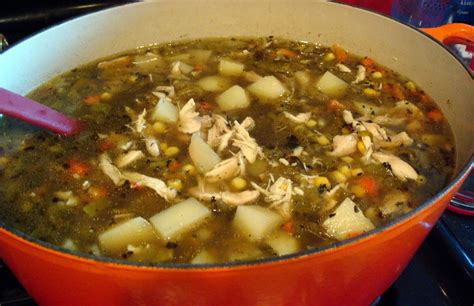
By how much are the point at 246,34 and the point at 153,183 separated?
1.14m

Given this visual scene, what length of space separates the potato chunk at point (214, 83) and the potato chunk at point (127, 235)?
→ 0.79 m

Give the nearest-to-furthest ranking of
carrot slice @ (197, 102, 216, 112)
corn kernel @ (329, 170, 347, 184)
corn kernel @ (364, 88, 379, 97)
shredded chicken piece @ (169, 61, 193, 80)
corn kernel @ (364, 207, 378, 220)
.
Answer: corn kernel @ (364, 207, 378, 220) → corn kernel @ (329, 170, 347, 184) → carrot slice @ (197, 102, 216, 112) → corn kernel @ (364, 88, 379, 97) → shredded chicken piece @ (169, 61, 193, 80)

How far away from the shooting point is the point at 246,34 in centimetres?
253

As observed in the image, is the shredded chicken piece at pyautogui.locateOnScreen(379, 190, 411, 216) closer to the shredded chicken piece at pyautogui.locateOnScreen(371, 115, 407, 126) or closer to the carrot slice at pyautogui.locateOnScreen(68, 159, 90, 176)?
the shredded chicken piece at pyautogui.locateOnScreen(371, 115, 407, 126)

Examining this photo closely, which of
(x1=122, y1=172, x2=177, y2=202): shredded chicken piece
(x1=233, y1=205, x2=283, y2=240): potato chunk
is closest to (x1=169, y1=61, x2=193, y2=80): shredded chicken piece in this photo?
(x1=122, y1=172, x2=177, y2=202): shredded chicken piece

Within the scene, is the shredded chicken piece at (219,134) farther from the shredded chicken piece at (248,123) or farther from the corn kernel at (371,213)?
the corn kernel at (371,213)

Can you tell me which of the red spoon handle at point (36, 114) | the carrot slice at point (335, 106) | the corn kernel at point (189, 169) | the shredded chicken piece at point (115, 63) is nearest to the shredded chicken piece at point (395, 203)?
the carrot slice at point (335, 106)

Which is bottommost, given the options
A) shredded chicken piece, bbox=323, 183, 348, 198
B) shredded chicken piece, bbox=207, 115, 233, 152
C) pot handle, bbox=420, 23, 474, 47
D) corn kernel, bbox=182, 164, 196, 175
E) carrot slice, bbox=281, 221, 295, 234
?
carrot slice, bbox=281, 221, 295, 234

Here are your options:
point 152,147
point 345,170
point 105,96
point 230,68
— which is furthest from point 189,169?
point 230,68

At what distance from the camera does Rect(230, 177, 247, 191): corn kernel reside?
1638 millimetres

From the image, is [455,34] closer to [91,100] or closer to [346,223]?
[346,223]

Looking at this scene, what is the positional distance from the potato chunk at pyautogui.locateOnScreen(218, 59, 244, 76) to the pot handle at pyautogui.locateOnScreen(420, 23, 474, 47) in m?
0.75

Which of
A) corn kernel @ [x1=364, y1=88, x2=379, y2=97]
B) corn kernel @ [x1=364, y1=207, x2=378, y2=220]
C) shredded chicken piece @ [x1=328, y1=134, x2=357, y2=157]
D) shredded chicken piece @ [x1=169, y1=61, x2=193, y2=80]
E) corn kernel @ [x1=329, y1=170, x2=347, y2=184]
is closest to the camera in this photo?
corn kernel @ [x1=364, y1=207, x2=378, y2=220]

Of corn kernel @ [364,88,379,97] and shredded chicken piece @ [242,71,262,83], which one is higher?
corn kernel @ [364,88,379,97]
